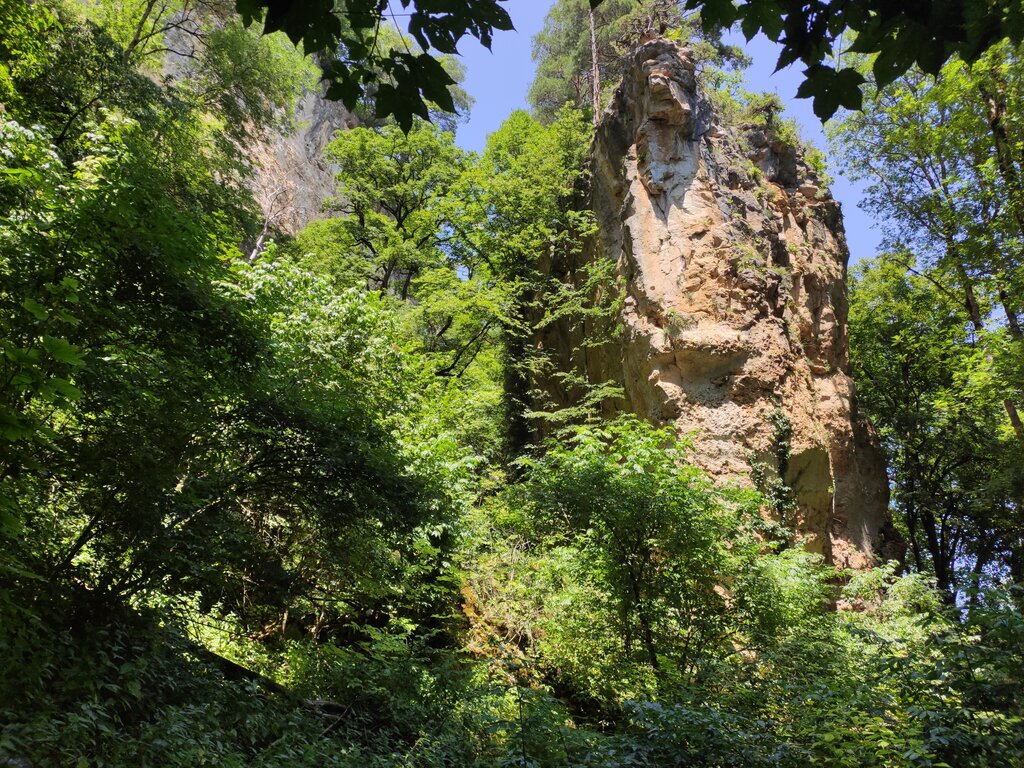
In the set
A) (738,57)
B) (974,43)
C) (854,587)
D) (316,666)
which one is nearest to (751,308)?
(854,587)

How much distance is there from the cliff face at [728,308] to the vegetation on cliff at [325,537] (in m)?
1.77

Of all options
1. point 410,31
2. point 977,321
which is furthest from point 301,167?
point 410,31

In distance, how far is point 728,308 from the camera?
1253cm

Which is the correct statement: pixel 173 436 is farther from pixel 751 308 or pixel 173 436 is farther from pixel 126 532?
pixel 751 308

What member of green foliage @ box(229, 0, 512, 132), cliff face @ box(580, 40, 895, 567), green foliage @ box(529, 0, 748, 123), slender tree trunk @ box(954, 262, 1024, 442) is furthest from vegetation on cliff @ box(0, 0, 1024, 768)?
green foliage @ box(529, 0, 748, 123)

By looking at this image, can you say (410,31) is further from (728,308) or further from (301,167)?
(301,167)

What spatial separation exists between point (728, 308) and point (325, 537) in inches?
371

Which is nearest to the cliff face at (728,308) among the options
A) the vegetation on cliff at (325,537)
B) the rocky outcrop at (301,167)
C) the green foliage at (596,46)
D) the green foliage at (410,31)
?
the vegetation on cliff at (325,537)

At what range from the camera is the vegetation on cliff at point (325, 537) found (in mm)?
3654

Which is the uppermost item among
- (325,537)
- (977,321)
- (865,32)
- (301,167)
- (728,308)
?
(301,167)

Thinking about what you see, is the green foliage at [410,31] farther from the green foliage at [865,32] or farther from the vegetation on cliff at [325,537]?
the vegetation on cliff at [325,537]

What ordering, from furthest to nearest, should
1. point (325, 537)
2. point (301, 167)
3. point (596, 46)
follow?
point (301, 167)
point (596, 46)
point (325, 537)

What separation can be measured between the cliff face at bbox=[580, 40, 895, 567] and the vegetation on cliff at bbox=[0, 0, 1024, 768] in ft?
5.79

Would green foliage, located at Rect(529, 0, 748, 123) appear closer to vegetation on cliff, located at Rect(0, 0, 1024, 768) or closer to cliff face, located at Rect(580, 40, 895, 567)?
cliff face, located at Rect(580, 40, 895, 567)
